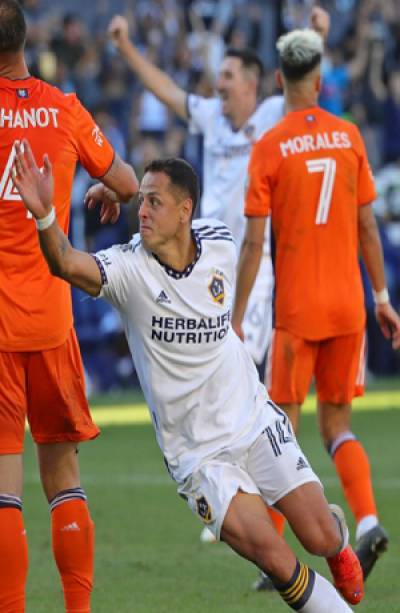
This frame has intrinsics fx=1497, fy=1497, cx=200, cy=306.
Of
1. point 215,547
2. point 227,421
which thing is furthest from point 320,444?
point 227,421

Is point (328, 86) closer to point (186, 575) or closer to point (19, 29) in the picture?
point (186, 575)

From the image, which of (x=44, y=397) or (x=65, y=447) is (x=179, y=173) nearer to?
(x=44, y=397)

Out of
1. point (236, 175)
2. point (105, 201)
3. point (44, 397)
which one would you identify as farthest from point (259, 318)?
point (44, 397)

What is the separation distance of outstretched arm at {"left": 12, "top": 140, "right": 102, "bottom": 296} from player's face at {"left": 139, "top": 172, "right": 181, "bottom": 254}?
15.0 inches

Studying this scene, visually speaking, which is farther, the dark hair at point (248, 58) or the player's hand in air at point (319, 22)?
the dark hair at point (248, 58)

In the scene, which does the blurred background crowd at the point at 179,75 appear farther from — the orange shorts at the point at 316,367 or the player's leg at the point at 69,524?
the player's leg at the point at 69,524

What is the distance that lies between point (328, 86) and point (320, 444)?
26.7ft

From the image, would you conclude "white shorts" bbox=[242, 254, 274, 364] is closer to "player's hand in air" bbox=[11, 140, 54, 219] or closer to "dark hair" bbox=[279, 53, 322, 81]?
"dark hair" bbox=[279, 53, 322, 81]

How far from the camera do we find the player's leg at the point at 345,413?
7863mm

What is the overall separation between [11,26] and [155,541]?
3.93 metres

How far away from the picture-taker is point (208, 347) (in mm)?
6016

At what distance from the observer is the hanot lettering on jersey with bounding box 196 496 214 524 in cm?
587

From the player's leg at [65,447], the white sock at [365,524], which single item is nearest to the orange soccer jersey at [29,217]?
the player's leg at [65,447]

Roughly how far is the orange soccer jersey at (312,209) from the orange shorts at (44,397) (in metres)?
1.91
